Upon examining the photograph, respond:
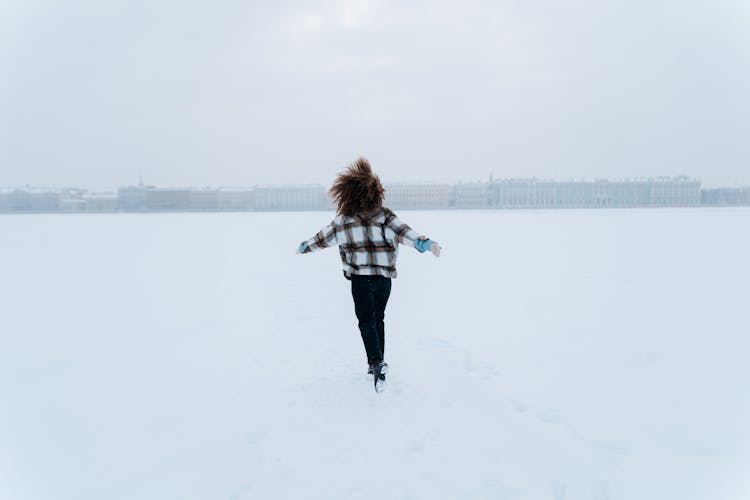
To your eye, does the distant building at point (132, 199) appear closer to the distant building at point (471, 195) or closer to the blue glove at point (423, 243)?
the distant building at point (471, 195)

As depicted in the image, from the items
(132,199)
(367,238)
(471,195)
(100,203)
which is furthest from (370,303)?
(100,203)

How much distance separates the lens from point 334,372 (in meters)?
4.27

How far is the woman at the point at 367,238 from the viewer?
12.1ft

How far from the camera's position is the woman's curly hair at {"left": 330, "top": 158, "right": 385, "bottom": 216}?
12.0ft

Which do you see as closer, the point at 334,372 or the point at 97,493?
the point at 97,493

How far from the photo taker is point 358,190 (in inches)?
144

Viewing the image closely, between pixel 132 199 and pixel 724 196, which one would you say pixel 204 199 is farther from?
pixel 724 196

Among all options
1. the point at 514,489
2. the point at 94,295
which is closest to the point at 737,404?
the point at 514,489

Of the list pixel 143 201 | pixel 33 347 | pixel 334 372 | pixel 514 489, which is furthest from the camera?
pixel 143 201

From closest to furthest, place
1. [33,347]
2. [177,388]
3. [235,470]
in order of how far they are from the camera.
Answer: [235,470] → [177,388] → [33,347]

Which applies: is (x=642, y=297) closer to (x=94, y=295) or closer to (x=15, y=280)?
(x=94, y=295)

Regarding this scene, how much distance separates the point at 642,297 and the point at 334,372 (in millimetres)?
5022

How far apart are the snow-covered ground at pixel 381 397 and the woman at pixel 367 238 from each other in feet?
1.83

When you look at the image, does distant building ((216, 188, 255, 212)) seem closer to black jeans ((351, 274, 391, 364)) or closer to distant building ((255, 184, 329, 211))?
distant building ((255, 184, 329, 211))
